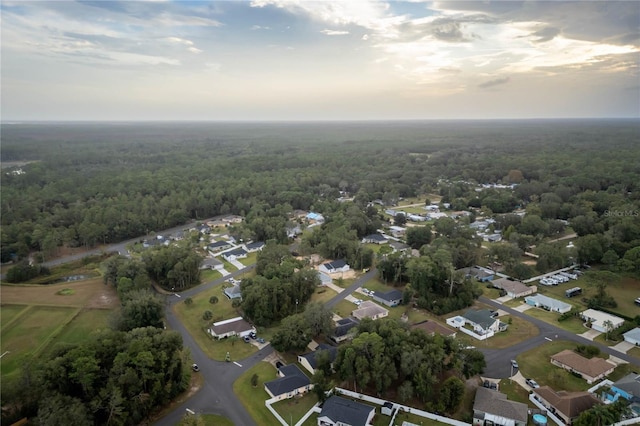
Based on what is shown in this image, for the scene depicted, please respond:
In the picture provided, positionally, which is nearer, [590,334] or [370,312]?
[590,334]

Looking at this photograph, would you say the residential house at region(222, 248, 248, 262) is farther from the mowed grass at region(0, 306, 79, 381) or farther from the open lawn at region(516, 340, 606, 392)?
the open lawn at region(516, 340, 606, 392)

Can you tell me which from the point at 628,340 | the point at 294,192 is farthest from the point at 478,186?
the point at 628,340

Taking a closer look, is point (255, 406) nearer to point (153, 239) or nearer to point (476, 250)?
point (476, 250)

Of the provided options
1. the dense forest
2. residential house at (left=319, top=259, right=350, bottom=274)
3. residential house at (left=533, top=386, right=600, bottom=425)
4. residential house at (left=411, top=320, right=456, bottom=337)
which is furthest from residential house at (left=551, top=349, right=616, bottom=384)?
residential house at (left=319, top=259, right=350, bottom=274)

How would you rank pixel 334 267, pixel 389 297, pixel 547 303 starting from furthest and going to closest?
pixel 334 267
pixel 389 297
pixel 547 303

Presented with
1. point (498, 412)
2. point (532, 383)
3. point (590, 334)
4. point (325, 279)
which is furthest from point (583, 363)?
point (325, 279)

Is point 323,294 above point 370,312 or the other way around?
the other way around

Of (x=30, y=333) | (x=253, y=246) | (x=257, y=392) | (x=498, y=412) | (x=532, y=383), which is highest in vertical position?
(x=498, y=412)

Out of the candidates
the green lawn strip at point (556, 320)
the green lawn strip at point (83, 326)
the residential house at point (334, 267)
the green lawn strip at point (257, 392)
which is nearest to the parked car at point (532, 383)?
the green lawn strip at point (556, 320)

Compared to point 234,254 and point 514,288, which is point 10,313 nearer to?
point 234,254
